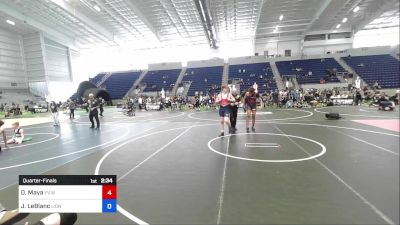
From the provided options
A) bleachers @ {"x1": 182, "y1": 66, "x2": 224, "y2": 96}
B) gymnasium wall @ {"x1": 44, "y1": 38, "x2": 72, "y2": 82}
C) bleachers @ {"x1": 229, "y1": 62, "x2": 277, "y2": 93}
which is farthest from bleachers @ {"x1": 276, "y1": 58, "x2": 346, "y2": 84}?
gymnasium wall @ {"x1": 44, "y1": 38, "x2": 72, "y2": 82}

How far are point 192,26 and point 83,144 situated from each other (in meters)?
28.8

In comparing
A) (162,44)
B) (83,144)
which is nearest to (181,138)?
(83,144)

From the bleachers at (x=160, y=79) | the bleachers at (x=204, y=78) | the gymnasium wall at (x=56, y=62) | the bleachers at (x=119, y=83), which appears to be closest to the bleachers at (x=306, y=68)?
the bleachers at (x=204, y=78)

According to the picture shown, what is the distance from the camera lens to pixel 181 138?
8.25 metres

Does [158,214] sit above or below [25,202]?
below

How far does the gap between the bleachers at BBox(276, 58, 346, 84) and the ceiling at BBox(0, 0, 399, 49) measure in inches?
172

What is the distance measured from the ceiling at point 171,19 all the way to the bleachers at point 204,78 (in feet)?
15.4

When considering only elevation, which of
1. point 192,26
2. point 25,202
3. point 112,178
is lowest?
point 25,202

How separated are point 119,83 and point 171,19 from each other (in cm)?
1388

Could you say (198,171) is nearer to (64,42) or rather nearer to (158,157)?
(158,157)

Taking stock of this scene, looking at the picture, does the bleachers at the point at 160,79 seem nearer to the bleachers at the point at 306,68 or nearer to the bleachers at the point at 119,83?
the bleachers at the point at 119,83

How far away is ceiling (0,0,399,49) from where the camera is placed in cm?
2525
